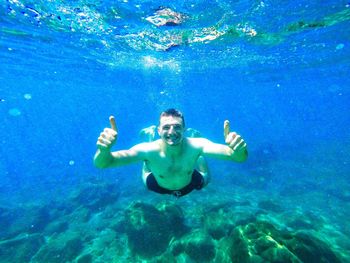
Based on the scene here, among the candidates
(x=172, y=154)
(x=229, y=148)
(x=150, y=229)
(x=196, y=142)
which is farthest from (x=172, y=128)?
(x=150, y=229)

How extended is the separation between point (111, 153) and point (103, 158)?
276 millimetres

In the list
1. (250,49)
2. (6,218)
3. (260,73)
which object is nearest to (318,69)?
(260,73)

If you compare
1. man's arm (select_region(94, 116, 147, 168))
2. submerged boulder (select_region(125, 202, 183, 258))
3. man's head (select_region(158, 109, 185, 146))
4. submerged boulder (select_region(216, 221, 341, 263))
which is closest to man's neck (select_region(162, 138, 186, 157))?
man's head (select_region(158, 109, 185, 146))

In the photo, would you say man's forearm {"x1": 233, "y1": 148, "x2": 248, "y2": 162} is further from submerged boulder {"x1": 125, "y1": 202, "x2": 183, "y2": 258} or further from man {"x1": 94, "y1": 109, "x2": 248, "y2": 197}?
submerged boulder {"x1": 125, "y1": 202, "x2": 183, "y2": 258}

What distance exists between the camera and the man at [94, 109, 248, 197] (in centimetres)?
505

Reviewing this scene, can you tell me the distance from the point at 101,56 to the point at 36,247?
16.8 m

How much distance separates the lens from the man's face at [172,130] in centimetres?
572

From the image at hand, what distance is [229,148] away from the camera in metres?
5.71

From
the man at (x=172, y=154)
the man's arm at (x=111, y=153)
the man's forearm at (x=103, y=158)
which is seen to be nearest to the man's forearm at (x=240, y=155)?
the man at (x=172, y=154)

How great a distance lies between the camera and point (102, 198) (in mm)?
19531

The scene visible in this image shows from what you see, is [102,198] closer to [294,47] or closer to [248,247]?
[248,247]

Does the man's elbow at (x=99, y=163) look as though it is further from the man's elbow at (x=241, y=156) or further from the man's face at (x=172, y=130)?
the man's elbow at (x=241, y=156)

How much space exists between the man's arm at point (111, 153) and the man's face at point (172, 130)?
2.47 feet

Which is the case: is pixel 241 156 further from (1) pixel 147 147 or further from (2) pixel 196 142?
(1) pixel 147 147
